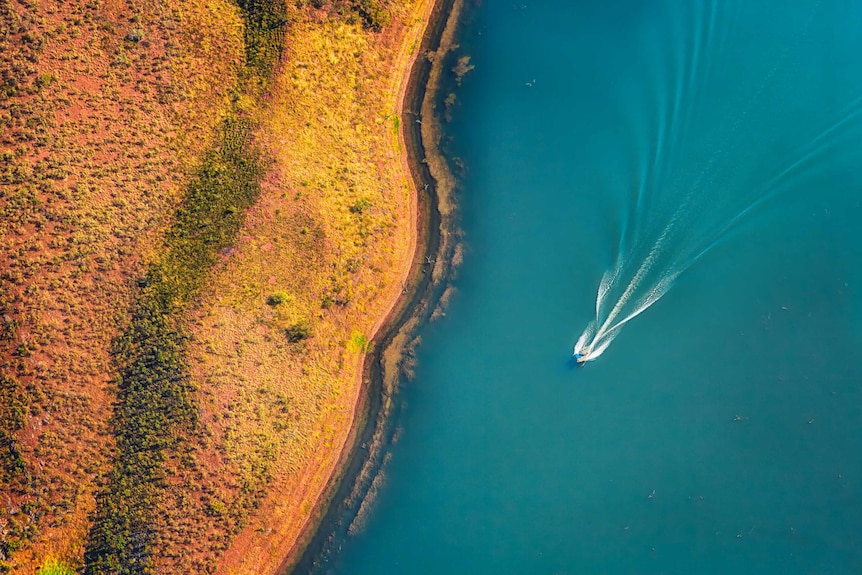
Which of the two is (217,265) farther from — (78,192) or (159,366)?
(78,192)

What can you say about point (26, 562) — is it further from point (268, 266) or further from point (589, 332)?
point (589, 332)

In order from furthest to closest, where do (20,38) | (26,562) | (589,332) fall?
(589,332)
(20,38)
(26,562)

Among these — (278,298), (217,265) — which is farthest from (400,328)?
(217,265)

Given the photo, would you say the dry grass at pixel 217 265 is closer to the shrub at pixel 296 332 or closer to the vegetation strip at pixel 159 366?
the shrub at pixel 296 332

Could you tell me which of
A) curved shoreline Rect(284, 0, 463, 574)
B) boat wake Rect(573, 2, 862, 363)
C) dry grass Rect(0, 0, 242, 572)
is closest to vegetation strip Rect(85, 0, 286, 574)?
dry grass Rect(0, 0, 242, 572)

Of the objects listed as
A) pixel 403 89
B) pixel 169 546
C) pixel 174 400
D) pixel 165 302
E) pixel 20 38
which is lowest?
pixel 169 546

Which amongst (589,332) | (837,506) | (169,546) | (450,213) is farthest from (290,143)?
(837,506)

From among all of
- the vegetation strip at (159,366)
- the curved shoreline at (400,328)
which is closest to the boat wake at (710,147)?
the curved shoreline at (400,328)
